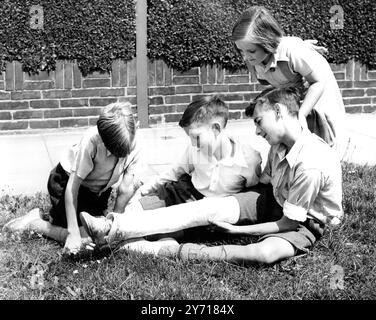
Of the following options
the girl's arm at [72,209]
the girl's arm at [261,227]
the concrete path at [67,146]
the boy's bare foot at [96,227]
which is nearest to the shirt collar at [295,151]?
the girl's arm at [261,227]

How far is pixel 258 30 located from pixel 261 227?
122 cm

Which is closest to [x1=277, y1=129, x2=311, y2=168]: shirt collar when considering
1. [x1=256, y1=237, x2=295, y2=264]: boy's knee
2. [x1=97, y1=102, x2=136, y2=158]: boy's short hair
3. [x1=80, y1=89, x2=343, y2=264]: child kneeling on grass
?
[x1=80, y1=89, x2=343, y2=264]: child kneeling on grass

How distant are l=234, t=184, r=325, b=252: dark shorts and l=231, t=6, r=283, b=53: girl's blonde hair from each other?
2.94 ft

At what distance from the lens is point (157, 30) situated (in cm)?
750

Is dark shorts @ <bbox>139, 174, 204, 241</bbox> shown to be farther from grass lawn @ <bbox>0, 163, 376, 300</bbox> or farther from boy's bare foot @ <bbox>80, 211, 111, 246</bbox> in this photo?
→ boy's bare foot @ <bbox>80, 211, 111, 246</bbox>

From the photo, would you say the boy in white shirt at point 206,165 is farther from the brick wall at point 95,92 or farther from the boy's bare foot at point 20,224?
the brick wall at point 95,92

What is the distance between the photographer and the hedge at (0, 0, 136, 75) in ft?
23.4

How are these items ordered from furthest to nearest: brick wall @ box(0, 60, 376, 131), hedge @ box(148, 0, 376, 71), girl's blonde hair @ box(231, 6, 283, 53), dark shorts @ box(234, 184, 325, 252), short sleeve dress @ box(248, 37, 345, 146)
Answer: hedge @ box(148, 0, 376, 71) → brick wall @ box(0, 60, 376, 131) → short sleeve dress @ box(248, 37, 345, 146) → girl's blonde hair @ box(231, 6, 283, 53) → dark shorts @ box(234, 184, 325, 252)

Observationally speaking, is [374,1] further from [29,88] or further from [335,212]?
[335,212]

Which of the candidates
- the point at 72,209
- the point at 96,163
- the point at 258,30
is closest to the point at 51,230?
the point at 72,209

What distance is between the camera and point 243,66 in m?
7.91

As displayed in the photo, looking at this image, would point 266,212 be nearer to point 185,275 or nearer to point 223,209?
point 223,209

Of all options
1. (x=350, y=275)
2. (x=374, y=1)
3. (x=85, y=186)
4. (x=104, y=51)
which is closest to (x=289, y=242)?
(x=350, y=275)

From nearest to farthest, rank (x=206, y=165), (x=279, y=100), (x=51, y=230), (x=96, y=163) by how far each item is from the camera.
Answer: (x=279, y=100) → (x=96, y=163) → (x=206, y=165) → (x=51, y=230)
